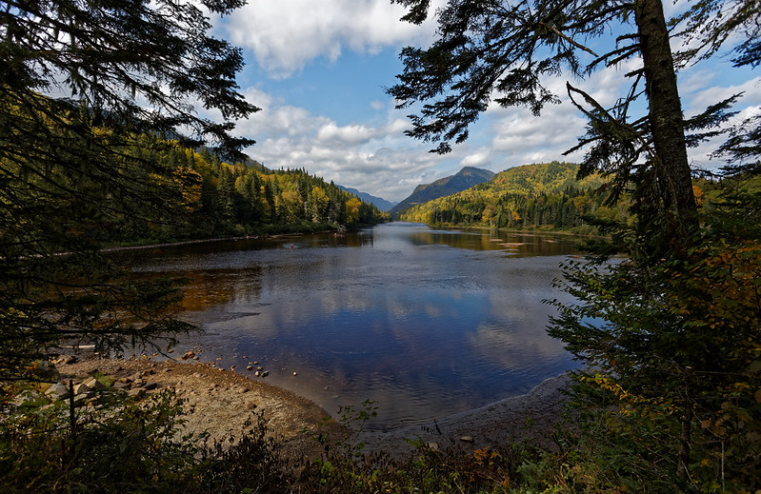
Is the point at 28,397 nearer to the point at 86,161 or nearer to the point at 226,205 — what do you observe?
the point at 86,161

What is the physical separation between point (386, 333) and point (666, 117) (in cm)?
1284

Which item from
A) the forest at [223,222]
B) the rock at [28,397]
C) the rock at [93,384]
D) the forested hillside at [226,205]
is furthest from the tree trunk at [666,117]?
the rock at [93,384]

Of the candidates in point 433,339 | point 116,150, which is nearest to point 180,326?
point 116,150

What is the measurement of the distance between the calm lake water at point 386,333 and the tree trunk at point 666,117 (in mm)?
6232

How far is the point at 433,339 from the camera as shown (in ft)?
46.0

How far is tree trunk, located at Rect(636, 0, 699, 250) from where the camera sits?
384 centimetres

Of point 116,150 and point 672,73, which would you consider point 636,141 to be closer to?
point 672,73

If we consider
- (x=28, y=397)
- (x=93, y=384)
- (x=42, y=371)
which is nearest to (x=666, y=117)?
(x=42, y=371)

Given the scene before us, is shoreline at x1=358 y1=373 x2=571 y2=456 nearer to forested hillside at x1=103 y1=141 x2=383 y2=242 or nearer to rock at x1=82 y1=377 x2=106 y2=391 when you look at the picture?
forested hillside at x1=103 y1=141 x2=383 y2=242

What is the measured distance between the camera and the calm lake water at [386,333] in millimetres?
10023

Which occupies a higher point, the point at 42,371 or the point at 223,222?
the point at 223,222

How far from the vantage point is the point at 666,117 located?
3879mm

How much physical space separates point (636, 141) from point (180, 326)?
6.45 m

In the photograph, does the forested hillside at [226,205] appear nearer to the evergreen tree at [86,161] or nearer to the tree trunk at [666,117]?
the evergreen tree at [86,161]
